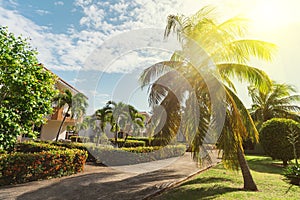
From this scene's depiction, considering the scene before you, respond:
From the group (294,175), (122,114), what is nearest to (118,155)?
(122,114)

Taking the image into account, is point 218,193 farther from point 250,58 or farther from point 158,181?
point 250,58

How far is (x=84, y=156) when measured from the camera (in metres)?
9.94

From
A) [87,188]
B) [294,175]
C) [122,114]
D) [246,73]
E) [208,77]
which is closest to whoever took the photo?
[87,188]

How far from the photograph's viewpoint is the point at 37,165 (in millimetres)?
7770

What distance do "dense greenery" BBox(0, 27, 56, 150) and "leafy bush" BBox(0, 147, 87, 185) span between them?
2.28 feet

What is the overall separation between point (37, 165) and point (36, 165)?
0.16 feet

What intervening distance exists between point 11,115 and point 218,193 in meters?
7.46

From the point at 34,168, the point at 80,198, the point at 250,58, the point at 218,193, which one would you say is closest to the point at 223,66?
the point at 250,58

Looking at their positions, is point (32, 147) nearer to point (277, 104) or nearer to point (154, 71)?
point (154, 71)

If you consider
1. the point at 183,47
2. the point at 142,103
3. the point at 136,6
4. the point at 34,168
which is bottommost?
the point at 34,168

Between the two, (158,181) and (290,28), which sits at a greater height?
(290,28)

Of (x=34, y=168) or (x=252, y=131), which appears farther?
(x=252, y=131)

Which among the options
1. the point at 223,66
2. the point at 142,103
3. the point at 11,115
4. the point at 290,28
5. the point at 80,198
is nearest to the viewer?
the point at 80,198

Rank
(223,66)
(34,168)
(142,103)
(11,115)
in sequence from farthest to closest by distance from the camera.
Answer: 1. (142,103)
2. (223,66)
3. (34,168)
4. (11,115)
